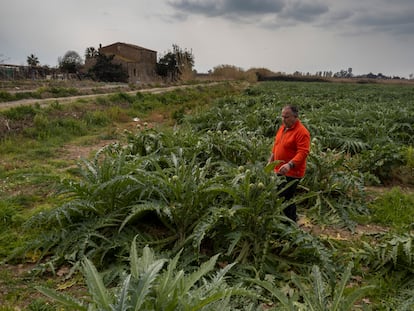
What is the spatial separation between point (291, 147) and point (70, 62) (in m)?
41.2

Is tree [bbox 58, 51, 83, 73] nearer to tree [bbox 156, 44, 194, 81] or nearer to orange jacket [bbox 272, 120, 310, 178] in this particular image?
tree [bbox 156, 44, 194, 81]

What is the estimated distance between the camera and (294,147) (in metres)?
4.30

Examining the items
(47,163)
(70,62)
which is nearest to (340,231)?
(47,163)

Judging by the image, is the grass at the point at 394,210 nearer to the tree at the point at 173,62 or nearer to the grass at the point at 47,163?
the grass at the point at 47,163

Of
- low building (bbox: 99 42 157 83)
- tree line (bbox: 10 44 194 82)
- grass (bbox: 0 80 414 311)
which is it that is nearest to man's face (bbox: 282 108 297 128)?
grass (bbox: 0 80 414 311)

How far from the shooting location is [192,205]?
3643mm

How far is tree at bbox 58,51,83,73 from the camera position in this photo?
39.8 metres

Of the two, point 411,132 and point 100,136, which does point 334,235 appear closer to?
point 411,132

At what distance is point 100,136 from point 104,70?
29.1 m

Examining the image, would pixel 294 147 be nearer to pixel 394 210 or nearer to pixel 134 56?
pixel 394 210

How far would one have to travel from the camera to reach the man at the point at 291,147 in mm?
4137

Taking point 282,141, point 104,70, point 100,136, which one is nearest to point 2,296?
point 282,141

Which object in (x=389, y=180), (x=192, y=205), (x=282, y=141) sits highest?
(x=282, y=141)

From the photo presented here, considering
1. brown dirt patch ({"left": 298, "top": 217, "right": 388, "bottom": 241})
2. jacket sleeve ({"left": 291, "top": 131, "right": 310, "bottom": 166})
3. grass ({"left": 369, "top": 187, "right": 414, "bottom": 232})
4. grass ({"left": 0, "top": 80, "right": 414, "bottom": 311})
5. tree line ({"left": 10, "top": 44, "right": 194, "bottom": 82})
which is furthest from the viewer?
tree line ({"left": 10, "top": 44, "right": 194, "bottom": 82})
